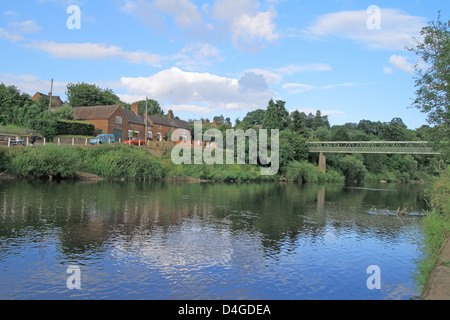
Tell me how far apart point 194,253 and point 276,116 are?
75.1m

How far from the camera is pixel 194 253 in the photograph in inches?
547

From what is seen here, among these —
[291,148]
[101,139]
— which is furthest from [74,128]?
[291,148]

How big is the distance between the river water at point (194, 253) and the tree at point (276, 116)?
62.3m

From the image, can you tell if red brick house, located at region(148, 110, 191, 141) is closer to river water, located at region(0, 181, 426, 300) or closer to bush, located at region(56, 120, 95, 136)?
bush, located at region(56, 120, 95, 136)

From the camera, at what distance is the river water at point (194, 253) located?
10336 millimetres

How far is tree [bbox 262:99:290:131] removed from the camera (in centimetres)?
8544

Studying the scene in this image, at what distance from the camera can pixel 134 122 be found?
80562 mm

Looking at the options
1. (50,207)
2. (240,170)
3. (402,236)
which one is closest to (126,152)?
(240,170)

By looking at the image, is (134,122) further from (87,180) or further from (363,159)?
(363,159)

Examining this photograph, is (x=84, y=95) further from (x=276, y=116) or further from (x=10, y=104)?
(x=276, y=116)

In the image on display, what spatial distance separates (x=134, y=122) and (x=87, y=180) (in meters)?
37.0

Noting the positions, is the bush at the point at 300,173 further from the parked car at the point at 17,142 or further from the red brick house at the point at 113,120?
the parked car at the point at 17,142

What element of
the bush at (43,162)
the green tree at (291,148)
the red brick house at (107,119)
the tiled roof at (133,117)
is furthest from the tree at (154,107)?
the bush at (43,162)

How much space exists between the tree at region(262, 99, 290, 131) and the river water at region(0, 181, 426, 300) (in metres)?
62.3
